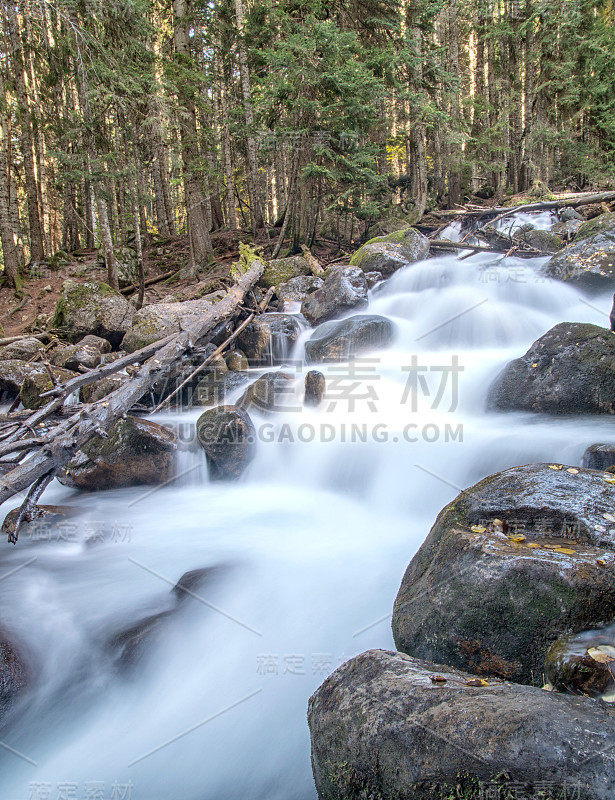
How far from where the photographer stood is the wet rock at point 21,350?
344 inches

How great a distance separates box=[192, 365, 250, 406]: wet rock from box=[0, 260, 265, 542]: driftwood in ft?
2.08

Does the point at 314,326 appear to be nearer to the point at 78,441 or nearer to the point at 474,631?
the point at 78,441

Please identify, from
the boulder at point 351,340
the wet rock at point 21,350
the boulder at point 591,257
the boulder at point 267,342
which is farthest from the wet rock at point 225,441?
the boulder at point 591,257

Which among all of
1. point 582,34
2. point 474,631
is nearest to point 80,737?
point 474,631

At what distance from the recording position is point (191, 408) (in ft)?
24.0

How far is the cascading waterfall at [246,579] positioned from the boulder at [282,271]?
4585 millimetres

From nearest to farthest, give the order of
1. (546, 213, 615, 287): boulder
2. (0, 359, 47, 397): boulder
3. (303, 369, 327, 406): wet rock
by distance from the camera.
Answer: (303, 369, 327, 406): wet rock
(0, 359, 47, 397): boulder
(546, 213, 615, 287): boulder

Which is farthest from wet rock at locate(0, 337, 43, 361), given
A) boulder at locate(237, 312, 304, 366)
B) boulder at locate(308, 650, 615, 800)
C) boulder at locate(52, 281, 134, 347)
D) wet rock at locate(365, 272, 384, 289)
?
boulder at locate(308, 650, 615, 800)

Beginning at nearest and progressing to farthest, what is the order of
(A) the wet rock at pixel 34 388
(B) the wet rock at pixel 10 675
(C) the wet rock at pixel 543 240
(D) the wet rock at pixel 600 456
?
(B) the wet rock at pixel 10 675, (D) the wet rock at pixel 600 456, (A) the wet rock at pixel 34 388, (C) the wet rock at pixel 543 240

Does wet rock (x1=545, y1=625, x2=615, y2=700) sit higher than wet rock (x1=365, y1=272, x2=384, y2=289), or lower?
lower

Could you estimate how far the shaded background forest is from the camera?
10.5 metres

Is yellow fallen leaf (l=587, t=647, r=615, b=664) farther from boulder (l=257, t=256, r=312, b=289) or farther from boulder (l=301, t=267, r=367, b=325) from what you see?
boulder (l=257, t=256, r=312, b=289)

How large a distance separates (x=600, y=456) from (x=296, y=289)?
27.4ft

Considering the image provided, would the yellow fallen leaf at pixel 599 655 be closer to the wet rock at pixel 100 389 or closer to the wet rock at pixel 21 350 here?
the wet rock at pixel 100 389
